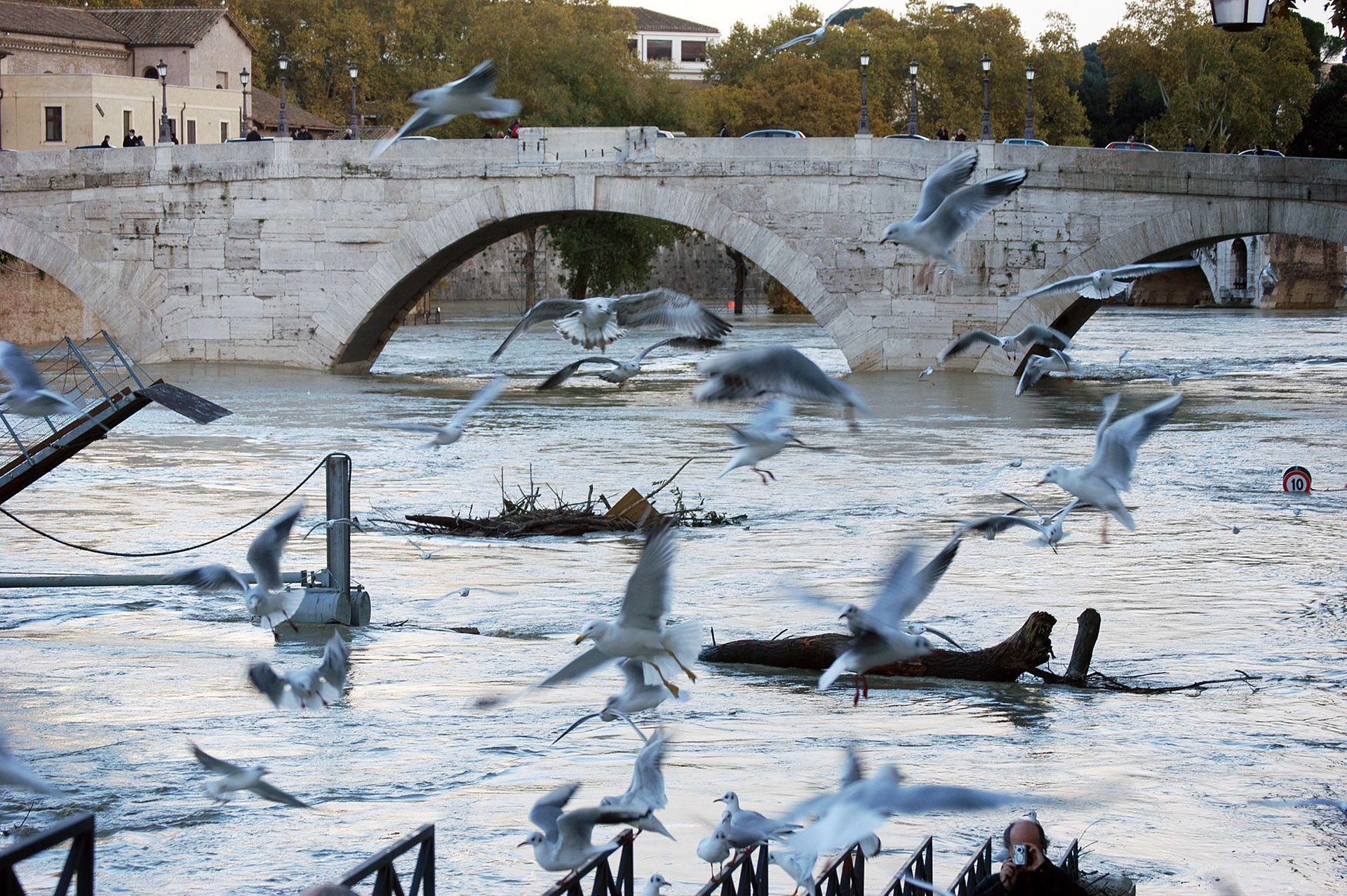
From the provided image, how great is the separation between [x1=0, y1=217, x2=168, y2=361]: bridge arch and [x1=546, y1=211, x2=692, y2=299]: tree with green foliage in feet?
33.7

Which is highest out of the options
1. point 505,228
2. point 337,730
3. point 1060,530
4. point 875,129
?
point 875,129

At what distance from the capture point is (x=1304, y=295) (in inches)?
1722

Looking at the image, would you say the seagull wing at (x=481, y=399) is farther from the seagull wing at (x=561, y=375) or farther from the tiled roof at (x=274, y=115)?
the tiled roof at (x=274, y=115)

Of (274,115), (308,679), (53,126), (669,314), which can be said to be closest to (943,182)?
(669,314)

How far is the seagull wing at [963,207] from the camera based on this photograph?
191 inches

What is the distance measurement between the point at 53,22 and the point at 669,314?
131 ft

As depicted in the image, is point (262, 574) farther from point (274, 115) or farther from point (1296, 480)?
point (274, 115)

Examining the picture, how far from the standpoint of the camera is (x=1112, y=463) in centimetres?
451

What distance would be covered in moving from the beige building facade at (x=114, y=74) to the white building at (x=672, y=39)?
37582 millimetres

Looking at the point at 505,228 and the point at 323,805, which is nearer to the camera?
the point at 323,805

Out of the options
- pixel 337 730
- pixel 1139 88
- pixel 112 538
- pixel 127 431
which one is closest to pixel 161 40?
pixel 127 431

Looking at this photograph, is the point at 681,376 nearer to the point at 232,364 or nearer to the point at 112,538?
the point at 232,364

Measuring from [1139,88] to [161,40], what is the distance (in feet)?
104

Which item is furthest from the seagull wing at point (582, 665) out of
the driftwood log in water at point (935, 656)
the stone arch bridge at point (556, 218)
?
the stone arch bridge at point (556, 218)
